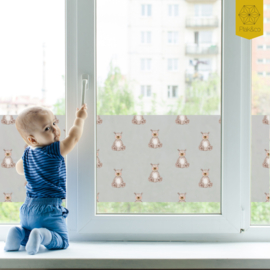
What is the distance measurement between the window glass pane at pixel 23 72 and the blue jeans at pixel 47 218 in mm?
147

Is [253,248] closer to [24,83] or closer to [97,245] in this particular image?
[97,245]

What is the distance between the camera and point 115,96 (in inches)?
44.1

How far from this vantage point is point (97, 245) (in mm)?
1061

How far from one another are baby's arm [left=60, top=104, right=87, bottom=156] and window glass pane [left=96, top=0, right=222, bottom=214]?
0.25 ft

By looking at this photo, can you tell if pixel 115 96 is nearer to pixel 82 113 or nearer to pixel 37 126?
pixel 82 113

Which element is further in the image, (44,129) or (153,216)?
(153,216)

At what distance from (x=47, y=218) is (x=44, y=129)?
30 centimetres

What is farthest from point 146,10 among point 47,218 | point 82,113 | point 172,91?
point 47,218

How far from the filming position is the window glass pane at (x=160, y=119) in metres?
1.11

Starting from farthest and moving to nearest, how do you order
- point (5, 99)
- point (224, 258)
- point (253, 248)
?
point (5, 99)
point (253, 248)
point (224, 258)

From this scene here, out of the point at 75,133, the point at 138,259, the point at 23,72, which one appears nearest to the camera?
the point at 138,259

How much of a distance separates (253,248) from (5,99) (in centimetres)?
110

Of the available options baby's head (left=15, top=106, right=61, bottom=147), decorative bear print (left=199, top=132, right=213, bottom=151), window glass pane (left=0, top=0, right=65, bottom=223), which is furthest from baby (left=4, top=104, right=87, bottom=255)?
decorative bear print (left=199, top=132, right=213, bottom=151)

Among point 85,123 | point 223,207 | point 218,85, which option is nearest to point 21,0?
point 85,123
